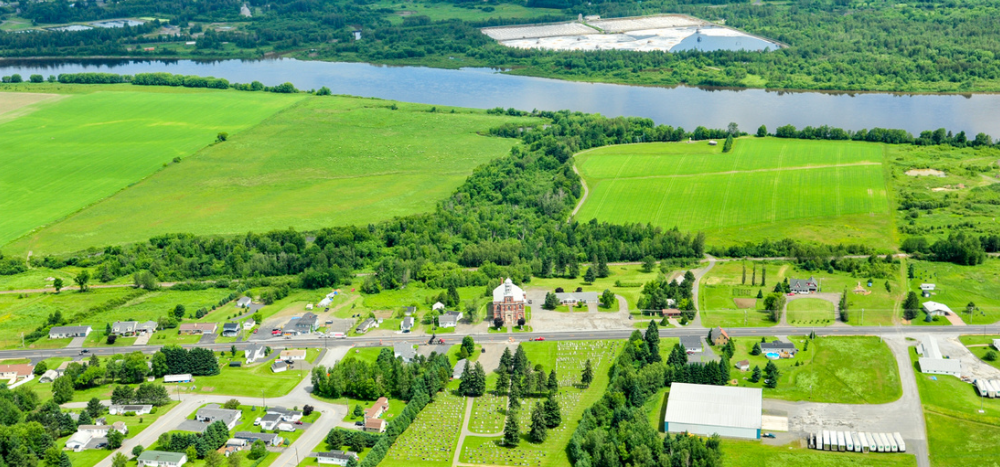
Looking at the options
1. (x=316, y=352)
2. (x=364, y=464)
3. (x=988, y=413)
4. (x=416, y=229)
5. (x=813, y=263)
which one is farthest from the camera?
(x=416, y=229)

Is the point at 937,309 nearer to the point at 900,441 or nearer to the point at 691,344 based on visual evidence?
the point at 691,344


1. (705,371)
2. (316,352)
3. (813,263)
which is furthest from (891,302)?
(316,352)

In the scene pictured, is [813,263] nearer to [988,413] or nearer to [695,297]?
[695,297]

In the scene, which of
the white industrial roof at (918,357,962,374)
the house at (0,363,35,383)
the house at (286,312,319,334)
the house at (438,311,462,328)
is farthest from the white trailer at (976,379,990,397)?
the house at (0,363,35,383)

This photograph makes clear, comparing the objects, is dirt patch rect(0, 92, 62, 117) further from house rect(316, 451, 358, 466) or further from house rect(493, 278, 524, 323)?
house rect(316, 451, 358, 466)

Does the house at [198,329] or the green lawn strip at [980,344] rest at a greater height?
the house at [198,329]

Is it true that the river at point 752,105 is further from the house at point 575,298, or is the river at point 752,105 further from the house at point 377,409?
the house at point 377,409

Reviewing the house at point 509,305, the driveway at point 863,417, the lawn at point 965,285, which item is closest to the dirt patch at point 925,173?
the lawn at point 965,285
